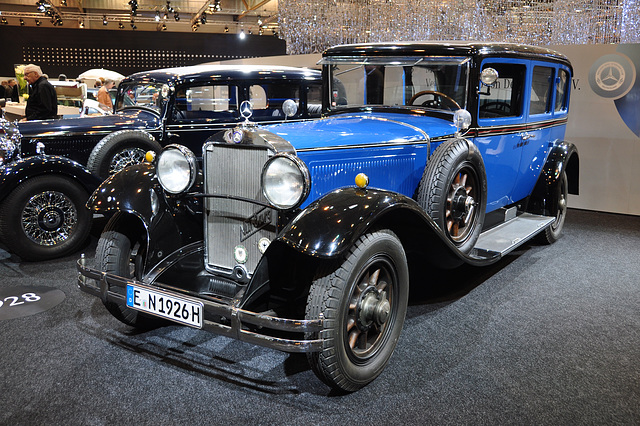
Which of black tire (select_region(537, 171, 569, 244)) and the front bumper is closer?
the front bumper

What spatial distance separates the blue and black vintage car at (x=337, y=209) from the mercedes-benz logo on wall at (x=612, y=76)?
2816 millimetres

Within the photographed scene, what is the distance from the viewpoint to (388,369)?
2.85 m

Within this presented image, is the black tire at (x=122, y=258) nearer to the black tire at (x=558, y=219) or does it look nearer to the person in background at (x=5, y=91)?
the black tire at (x=558, y=219)

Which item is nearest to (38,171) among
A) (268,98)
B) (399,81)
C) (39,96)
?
(268,98)

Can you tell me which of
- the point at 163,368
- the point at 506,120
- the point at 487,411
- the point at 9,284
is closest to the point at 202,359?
the point at 163,368

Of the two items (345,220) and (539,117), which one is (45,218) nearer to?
(345,220)

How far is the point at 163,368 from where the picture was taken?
2.84 m

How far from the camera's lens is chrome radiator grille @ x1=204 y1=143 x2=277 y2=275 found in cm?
283

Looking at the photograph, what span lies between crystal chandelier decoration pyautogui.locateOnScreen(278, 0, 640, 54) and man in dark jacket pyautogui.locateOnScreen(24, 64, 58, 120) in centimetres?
638

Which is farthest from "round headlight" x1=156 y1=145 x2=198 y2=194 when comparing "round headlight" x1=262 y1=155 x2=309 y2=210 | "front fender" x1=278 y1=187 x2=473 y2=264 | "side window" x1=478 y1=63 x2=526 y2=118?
"side window" x1=478 y1=63 x2=526 y2=118

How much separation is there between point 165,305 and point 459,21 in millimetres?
10090

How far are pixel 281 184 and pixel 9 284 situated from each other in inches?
109

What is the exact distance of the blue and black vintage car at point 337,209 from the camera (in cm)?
245

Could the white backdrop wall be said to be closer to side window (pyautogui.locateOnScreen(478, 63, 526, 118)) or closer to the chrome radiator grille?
side window (pyautogui.locateOnScreen(478, 63, 526, 118))
